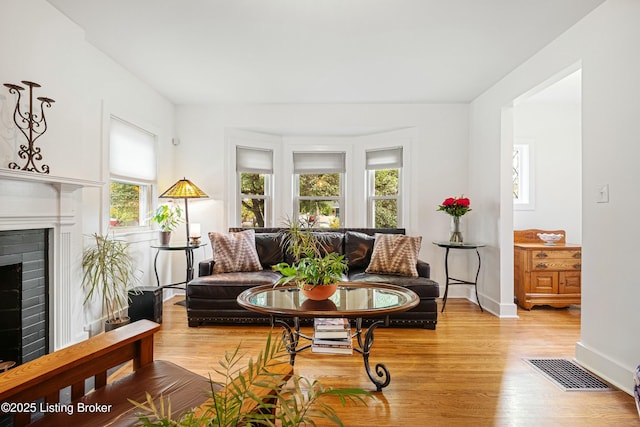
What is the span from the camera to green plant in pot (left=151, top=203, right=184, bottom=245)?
3977mm

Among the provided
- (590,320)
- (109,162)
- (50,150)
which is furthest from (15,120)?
(590,320)

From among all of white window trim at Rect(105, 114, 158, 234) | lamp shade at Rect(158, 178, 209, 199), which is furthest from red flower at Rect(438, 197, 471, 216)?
white window trim at Rect(105, 114, 158, 234)

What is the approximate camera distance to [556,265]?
4.06m

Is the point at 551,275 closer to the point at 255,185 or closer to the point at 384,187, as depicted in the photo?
the point at 384,187

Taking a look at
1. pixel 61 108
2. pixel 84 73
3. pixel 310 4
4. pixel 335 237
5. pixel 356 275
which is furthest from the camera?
pixel 335 237

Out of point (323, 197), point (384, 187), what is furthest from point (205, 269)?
point (384, 187)

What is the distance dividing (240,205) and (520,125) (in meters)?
3.88

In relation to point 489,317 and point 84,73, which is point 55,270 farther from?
point 489,317

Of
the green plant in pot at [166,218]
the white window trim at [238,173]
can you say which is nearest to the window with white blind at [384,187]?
the white window trim at [238,173]

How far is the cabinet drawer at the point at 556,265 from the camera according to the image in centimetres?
405

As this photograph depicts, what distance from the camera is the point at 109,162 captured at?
3428 millimetres

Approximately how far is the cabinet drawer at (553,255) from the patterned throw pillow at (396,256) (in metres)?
1.36

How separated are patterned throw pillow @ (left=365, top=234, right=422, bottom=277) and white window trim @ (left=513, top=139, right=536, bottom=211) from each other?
5.95 feet

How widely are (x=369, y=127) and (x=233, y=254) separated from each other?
2419 millimetres
